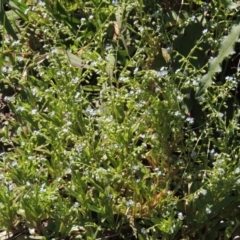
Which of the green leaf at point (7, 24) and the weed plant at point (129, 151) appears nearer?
the weed plant at point (129, 151)

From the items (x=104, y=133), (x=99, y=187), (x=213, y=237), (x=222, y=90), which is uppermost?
(x=222, y=90)

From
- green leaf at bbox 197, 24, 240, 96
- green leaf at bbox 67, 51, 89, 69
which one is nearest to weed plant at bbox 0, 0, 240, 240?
green leaf at bbox 197, 24, 240, 96

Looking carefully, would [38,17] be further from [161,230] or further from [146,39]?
[161,230]

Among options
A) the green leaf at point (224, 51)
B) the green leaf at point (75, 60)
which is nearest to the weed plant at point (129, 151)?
the green leaf at point (224, 51)

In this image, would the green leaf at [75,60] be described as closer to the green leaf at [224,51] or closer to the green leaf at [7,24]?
the green leaf at [7,24]

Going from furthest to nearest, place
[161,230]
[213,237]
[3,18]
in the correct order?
[3,18] < [213,237] < [161,230]

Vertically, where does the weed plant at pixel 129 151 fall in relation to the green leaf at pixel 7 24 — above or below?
Result: below

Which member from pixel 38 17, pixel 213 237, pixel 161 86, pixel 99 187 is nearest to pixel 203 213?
pixel 213 237

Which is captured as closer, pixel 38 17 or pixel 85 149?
pixel 85 149
